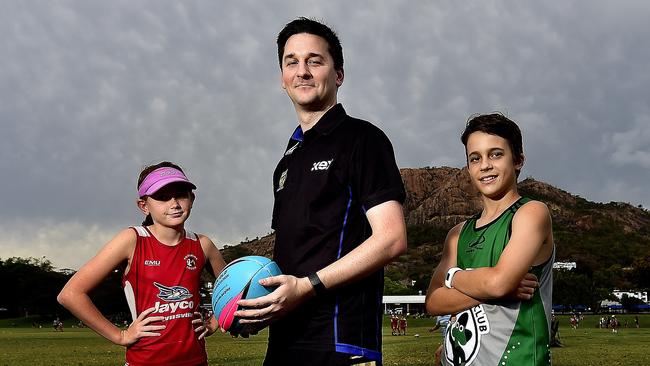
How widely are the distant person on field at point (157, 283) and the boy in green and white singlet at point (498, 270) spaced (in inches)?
67.7

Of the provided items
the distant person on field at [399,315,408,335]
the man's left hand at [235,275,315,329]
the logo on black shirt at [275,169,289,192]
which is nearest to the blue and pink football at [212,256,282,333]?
the man's left hand at [235,275,315,329]

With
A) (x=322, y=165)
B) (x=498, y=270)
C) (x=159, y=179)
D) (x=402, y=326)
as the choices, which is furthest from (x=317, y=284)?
(x=402, y=326)

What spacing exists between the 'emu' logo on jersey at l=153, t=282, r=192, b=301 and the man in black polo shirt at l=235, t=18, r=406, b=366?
141 centimetres

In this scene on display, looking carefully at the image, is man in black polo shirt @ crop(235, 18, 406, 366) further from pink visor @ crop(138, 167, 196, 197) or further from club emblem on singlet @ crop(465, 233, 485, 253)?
pink visor @ crop(138, 167, 196, 197)

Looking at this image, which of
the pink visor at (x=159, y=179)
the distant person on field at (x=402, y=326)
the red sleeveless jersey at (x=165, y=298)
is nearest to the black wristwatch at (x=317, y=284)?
the red sleeveless jersey at (x=165, y=298)

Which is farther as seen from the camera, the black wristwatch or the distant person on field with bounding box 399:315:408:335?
the distant person on field with bounding box 399:315:408:335

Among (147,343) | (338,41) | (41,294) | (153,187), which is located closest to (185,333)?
(147,343)

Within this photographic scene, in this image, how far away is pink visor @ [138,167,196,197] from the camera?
491 centimetres

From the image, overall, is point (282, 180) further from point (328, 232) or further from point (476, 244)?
point (476, 244)

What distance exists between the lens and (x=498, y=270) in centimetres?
385

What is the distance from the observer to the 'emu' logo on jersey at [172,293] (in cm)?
482

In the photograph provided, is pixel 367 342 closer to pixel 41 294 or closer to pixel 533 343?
pixel 533 343

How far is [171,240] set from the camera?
505 centimetres

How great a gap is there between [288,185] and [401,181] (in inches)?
25.0
